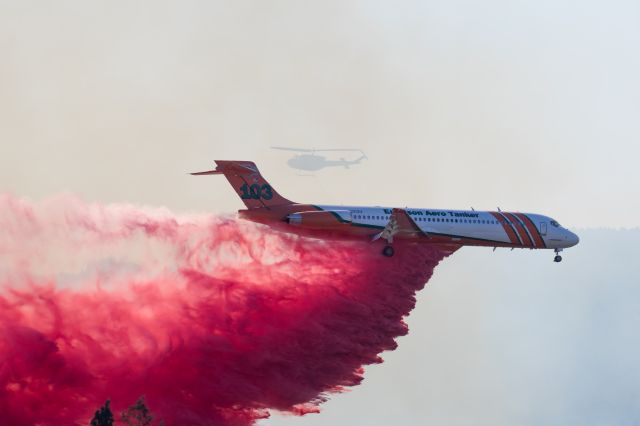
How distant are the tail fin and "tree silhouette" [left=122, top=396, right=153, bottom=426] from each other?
967 inches

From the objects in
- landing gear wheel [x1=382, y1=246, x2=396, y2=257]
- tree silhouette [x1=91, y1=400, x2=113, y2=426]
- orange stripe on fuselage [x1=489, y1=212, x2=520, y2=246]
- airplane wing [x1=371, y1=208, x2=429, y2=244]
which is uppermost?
orange stripe on fuselage [x1=489, y1=212, x2=520, y2=246]

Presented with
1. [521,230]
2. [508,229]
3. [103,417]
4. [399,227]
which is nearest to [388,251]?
[399,227]

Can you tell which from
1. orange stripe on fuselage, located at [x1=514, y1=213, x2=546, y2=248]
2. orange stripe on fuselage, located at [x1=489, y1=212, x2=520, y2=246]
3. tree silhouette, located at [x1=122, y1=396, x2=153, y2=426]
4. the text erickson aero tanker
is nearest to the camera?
tree silhouette, located at [x1=122, y1=396, x2=153, y2=426]

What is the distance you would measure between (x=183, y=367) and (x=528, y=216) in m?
34.5

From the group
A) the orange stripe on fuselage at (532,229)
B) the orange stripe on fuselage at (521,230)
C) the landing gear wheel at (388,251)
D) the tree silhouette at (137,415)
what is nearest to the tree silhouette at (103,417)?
the tree silhouette at (137,415)

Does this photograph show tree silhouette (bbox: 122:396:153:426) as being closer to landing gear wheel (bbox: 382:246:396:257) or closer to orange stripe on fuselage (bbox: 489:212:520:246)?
landing gear wheel (bbox: 382:246:396:257)

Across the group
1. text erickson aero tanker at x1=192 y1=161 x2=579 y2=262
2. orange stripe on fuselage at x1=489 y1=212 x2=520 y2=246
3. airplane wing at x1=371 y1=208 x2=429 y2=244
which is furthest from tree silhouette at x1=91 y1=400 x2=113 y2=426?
orange stripe on fuselage at x1=489 y1=212 x2=520 y2=246

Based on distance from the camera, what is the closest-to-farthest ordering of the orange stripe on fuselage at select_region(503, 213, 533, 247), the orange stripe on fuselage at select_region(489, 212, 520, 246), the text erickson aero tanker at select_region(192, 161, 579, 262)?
the text erickson aero tanker at select_region(192, 161, 579, 262) < the orange stripe on fuselage at select_region(489, 212, 520, 246) < the orange stripe on fuselage at select_region(503, 213, 533, 247)

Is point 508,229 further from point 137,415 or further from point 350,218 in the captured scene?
point 137,415

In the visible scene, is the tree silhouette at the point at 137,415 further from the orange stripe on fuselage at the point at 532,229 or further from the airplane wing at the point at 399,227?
the orange stripe on fuselage at the point at 532,229

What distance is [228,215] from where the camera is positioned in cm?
7988

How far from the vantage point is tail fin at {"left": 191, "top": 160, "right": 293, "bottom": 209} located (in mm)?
80500

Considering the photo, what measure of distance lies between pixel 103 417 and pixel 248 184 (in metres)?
27.3

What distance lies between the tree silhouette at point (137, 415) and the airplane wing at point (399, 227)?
88.4ft
